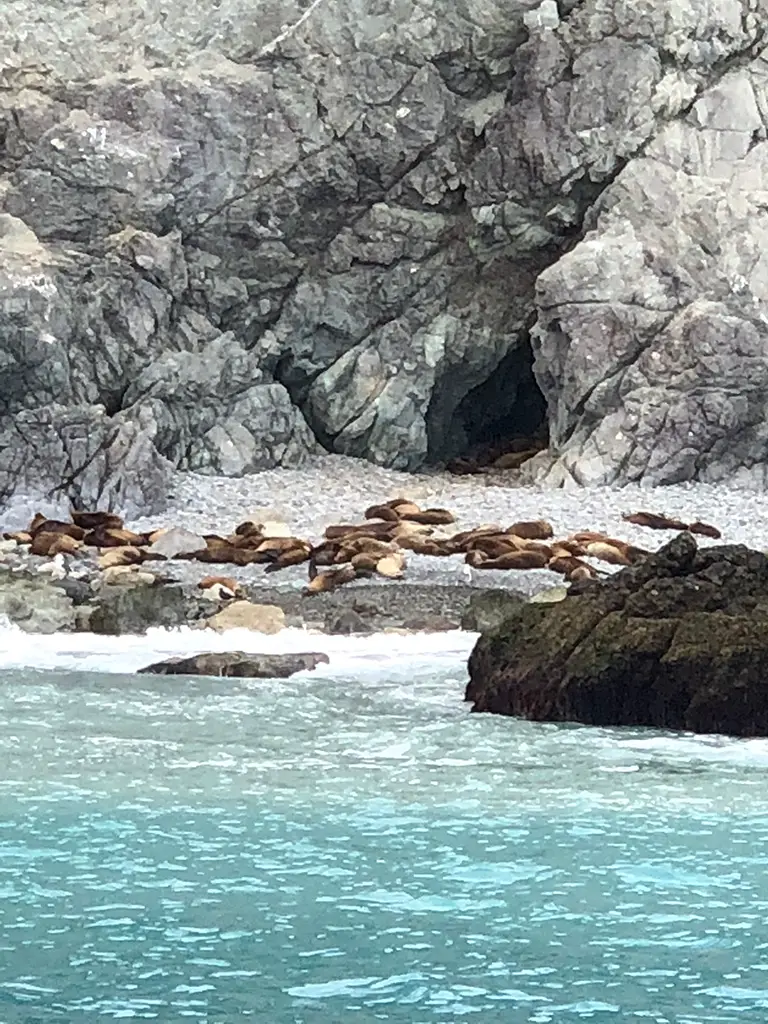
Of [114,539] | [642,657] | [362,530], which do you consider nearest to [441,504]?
[362,530]

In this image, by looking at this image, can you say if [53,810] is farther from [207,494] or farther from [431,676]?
Answer: [207,494]

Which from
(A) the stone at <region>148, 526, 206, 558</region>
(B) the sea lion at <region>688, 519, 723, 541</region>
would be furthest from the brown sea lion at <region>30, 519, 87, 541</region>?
(B) the sea lion at <region>688, 519, 723, 541</region>

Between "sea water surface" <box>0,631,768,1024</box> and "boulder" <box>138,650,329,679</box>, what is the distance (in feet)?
4.42

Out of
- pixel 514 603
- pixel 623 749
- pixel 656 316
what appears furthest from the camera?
pixel 656 316

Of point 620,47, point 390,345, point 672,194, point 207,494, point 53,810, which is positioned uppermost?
point 620,47

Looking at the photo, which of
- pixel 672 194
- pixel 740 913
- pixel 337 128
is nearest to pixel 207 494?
pixel 337 128

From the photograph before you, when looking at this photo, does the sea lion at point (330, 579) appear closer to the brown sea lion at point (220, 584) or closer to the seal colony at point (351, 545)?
the seal colony at point (351, 545)

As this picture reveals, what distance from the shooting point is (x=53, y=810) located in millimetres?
8695

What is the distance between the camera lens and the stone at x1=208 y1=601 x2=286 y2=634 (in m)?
16.3

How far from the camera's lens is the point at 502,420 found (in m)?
33.8

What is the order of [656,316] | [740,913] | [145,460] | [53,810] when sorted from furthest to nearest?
[656,316] → [145,460] → [53,810] → [740,913]

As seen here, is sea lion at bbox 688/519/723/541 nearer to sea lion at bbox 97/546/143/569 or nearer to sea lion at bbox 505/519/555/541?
sea lion at bbox 505/519/555/541

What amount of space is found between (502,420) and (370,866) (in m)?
26.7

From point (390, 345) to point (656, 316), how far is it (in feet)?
18.5
